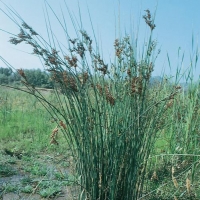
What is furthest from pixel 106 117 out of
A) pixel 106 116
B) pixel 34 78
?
pixel 34 78

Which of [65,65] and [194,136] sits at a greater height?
[65,65]

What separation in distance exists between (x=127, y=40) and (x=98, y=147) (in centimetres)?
76

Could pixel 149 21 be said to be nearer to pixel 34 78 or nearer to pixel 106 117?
pixel 106 117

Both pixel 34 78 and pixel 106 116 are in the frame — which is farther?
pixel 34 78

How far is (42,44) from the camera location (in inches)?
82.1

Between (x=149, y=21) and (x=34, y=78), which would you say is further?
(x=34, y=78)

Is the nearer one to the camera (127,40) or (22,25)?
(22,25)

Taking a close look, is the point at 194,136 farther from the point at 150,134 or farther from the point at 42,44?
the point at 42,44

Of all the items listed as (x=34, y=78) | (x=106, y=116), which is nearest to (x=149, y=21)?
(x=106, y=116)

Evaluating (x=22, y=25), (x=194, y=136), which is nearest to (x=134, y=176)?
(x=22, y=25)

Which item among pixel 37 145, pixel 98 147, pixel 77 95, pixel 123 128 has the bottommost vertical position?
pixel 37 145

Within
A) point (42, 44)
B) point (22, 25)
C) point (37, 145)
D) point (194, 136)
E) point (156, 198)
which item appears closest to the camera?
point (22, 25)

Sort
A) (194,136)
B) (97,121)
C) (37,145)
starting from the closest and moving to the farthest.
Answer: (97,121) → (194,136) → (37,145)

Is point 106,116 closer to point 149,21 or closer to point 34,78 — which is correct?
point 149,21
